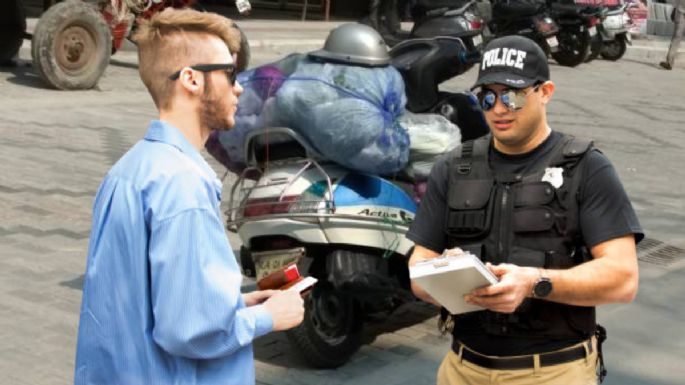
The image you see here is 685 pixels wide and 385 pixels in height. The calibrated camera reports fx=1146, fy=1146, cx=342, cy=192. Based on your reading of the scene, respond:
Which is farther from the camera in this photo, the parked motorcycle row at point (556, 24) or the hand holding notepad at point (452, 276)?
the parked motorcycle row at point (556, 24)

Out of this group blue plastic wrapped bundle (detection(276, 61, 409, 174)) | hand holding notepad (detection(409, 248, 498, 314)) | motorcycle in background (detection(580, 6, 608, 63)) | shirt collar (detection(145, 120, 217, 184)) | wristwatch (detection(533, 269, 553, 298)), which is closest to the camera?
shirt collar (detection(145, 120, 217, 184))

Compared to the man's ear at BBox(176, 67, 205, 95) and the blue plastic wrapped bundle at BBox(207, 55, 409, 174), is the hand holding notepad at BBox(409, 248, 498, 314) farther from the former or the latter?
the blue plastic wrapped bundle at BBox(207, 55, 409, 174)

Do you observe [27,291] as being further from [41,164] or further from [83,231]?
[41,164]

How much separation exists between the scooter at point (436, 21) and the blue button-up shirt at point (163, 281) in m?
4.40

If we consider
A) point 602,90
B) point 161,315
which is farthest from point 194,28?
point 602,90

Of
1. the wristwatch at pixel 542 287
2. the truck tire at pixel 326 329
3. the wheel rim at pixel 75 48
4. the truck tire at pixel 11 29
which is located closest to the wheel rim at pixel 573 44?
the wheel rim at pixel 75 48

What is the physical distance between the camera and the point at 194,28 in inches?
97.2

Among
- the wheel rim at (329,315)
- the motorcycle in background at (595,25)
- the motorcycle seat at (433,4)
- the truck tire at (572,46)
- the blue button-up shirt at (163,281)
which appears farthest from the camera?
the truck tire at (572,46)

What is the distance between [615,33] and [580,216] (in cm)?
1830

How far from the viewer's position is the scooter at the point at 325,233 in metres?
5.20

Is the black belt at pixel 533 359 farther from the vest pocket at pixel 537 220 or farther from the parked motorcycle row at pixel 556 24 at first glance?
the parked motorcycle row at pixel 556 24

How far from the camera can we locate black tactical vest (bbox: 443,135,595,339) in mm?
3102

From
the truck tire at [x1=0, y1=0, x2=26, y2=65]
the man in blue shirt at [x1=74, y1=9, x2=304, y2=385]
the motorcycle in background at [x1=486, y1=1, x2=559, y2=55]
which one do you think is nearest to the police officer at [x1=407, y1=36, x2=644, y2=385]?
the man in blue shirt at [x1=74, y1=9, x2=304, y2=385]

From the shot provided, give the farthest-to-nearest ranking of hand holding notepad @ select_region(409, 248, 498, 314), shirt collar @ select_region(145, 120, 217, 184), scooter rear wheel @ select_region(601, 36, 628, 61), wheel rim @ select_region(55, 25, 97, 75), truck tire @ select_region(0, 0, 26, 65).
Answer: scooter rear wheel @ select_region(601, 36, 628, 61), truck tire @ select_region(0, 0, 26, 65), wheel rim @ select_region(55, 25, 97, 75), hand holding notepad @ select_region(409, 248, 498, 314), shirt collar @ select_region(145, 120, 217, 184)
